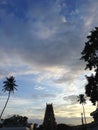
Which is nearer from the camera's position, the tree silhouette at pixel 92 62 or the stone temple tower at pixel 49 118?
the tree silhouette at pixel 92 62

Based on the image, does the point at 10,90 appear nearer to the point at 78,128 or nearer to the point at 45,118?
the point at 45,118

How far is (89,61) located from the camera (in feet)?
146

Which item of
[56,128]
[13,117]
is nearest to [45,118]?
[56,128]

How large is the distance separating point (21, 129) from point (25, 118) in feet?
237

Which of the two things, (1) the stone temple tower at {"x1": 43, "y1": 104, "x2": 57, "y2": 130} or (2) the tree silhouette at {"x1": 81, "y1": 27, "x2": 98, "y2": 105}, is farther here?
(1) the stone temple tower at {"x1": 43, "y1": 104, "x2": 57, "y2": 130}

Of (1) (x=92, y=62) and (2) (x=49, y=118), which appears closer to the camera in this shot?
(1) (x=92, y=62)

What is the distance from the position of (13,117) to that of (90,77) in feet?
394

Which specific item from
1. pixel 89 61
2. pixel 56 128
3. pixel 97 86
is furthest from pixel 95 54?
pixel 56 128

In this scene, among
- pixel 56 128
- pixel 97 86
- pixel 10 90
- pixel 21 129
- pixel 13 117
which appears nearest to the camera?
pixel 97 86

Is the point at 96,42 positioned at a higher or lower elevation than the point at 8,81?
lower

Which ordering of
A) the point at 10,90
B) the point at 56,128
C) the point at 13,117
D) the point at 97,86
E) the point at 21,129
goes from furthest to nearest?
the point at 13,117 → the point at 56,128 → the point at 10,90 → the point at 21,129 → the point at 97,86

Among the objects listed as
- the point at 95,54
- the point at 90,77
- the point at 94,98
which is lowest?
A: the point at 94,98

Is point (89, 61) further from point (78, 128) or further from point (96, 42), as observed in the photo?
point (78, 128)

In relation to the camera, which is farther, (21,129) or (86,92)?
(21,129)
